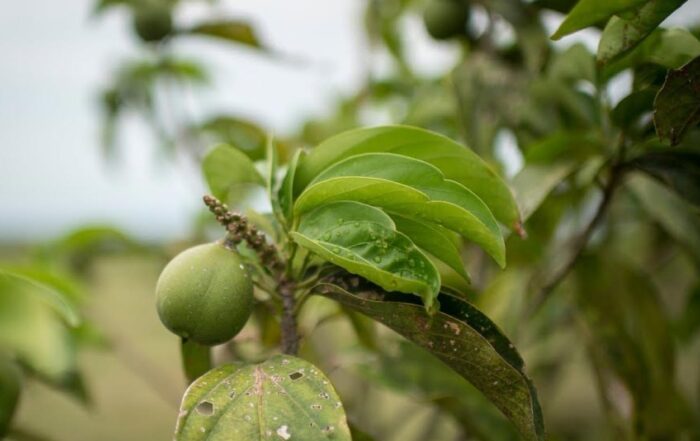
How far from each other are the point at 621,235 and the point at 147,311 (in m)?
1.37

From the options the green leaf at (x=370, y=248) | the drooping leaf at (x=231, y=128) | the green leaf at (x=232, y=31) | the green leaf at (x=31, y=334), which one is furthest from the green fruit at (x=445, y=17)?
the green leaf at (x=31, y=334)

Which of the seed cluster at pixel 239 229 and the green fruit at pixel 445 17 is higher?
the green fruit at pixel 445 17

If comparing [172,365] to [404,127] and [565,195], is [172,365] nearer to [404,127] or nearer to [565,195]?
[565,195]

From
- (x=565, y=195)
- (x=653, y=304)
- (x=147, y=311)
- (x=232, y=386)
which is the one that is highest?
(x=232, y=386)

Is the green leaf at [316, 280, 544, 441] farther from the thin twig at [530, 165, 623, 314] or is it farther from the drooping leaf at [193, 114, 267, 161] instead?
the drooping leaf at [193, 114, 267, 161]

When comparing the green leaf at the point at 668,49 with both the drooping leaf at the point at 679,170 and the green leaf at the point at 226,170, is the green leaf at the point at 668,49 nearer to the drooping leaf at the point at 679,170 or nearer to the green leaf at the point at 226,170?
the drooping leaf at the point at 679,170

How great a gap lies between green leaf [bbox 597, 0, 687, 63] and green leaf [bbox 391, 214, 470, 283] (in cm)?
18

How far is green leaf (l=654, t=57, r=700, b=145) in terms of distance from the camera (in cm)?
50

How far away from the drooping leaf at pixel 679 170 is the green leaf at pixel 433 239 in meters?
0.25

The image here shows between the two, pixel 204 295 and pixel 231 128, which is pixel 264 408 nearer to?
pixel 204 295

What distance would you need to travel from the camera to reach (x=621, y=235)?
1402 millimetres

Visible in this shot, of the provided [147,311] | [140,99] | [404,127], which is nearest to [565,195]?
[404,127]

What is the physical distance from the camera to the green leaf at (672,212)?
752mm

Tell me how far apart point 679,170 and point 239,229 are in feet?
1.31
